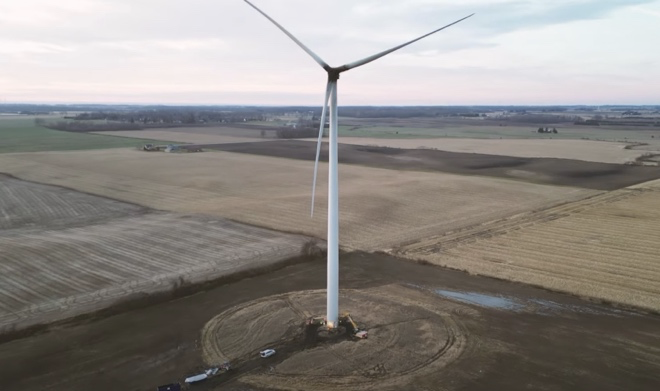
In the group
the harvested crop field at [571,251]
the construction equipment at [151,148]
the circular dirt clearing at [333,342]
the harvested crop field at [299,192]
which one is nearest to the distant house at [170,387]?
the circular dirt clearing at [333,342]

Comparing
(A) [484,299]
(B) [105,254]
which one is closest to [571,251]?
(A) [484,299]

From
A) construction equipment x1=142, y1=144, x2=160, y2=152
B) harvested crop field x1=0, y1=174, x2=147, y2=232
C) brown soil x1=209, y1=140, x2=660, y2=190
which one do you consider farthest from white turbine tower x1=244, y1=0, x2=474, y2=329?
construction equipment x1=142, y1=144, x2=160, y2=152

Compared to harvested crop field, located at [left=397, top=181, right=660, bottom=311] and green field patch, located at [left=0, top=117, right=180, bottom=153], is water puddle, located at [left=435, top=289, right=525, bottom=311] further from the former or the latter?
green field patch, located at [left=0, top=117, right=180, bottom=153]

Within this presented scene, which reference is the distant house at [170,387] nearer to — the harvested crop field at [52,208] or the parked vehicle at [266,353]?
the parked vehicle at [266,353]

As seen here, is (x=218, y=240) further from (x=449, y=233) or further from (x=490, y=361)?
(x=490, y=361)

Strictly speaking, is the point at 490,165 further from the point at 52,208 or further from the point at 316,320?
the point at 316,320

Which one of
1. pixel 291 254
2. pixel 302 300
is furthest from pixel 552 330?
pixel 291 254
